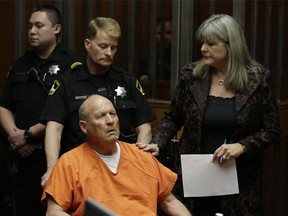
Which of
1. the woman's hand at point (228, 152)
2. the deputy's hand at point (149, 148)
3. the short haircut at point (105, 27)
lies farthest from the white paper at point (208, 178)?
the short haircut at point (105, 27)

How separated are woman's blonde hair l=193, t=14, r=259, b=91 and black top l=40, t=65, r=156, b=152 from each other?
2.00ft

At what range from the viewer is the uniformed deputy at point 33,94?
423 centimetres

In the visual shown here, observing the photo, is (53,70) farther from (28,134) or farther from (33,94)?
(28,134)

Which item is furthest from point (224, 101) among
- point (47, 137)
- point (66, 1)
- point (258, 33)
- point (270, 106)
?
point (66, 1)

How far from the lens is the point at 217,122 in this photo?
11.4 ft

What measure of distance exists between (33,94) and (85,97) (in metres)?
0.62

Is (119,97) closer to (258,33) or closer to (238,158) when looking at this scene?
(238,158)

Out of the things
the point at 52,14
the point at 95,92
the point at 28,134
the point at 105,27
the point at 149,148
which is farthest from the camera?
the point at 52,14

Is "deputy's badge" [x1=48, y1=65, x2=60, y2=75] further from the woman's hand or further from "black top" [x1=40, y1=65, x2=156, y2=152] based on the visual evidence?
the woman's hand

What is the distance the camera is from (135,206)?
309cm

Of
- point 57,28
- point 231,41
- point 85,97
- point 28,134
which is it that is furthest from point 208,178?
point 57,28

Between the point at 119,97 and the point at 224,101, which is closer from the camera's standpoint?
the point at 224,101

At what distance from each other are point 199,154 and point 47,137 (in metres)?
0.85

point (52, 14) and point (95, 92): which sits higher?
point (52, 14)
